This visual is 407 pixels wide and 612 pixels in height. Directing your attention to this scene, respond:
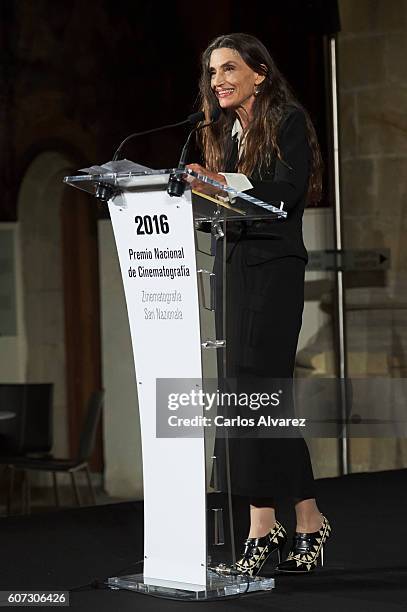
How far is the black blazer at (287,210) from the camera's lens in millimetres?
3453

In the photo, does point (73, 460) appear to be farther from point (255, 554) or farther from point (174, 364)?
point (174, 364)

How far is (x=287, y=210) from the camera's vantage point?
11.3 ft

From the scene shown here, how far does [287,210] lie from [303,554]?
1.01 metres

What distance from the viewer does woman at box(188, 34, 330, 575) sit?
346 cm

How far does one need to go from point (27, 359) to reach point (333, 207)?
8.06 feet

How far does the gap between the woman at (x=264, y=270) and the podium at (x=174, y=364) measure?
14 centimetres

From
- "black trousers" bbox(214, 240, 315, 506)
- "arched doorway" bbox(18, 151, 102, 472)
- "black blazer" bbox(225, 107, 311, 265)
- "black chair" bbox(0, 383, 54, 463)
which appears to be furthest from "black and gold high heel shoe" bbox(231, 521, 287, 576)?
"arched doorway" bbox(18, 151, 102, 472)

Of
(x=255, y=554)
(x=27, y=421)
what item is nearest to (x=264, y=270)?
(x=255, y=554)

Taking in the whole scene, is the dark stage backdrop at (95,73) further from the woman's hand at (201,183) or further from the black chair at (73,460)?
the woman's hand at (201,183)

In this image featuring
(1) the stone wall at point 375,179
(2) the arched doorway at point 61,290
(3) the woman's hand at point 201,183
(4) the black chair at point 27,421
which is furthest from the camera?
(2) the arched doorway at point 61,290

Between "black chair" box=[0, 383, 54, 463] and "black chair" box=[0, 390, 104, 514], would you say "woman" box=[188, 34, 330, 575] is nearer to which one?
"black chair" box=[0, 390, 104, 514]

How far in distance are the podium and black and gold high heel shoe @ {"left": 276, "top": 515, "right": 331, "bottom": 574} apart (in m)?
0.21

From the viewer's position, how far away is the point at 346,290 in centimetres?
754

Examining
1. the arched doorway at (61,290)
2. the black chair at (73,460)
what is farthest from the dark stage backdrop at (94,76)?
the black chair at (73,460)
